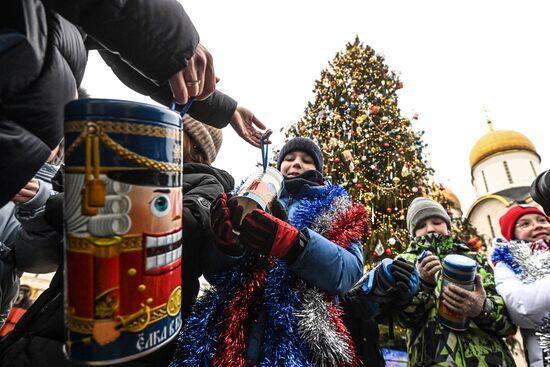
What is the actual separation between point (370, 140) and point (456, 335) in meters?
3.78

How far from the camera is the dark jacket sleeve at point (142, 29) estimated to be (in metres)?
0.52

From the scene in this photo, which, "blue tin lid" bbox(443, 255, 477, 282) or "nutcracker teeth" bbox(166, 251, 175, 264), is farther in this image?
"blue tin lid" bbox(443, 255, 477, 282)

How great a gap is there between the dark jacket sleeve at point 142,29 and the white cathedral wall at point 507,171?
22.7 meters

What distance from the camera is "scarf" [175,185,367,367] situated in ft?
3.20

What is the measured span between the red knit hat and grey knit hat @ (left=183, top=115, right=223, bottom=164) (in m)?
2.19

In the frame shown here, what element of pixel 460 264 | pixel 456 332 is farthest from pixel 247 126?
pixel 456 332

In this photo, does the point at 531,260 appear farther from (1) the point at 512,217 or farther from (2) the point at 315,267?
(2) the point at 315,267

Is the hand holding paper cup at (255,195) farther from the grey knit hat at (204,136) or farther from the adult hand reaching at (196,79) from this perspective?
the grey knit hat at (204,136)

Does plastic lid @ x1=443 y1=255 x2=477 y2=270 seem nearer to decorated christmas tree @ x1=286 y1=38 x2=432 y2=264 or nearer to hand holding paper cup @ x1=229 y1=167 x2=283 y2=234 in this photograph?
hand holding paper cup @ x1=229 y1=167 x2=283 y2=234

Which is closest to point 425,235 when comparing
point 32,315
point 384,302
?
point 384,302

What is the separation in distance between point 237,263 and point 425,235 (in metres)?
1.76

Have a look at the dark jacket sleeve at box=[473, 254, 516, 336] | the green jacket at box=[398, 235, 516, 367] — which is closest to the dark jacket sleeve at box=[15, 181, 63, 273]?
the green jacket at box=[398, 235, 516, 367]

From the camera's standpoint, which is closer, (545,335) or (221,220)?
(221,220)

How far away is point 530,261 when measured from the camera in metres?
1.89
